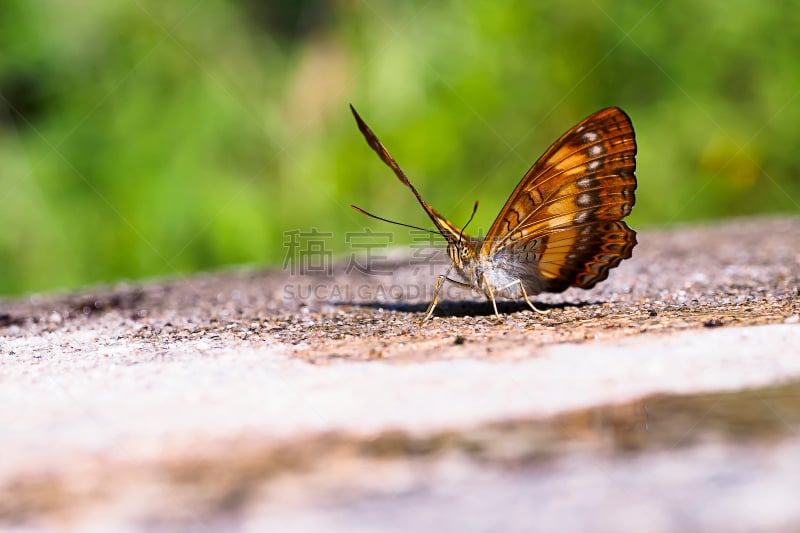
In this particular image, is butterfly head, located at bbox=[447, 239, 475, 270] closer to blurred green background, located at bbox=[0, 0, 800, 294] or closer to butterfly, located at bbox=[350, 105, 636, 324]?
butterfly, located at bbox=[350, 105, 636, 324]

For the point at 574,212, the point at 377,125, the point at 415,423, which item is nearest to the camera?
the point at 415,423

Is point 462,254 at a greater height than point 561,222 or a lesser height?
lesser

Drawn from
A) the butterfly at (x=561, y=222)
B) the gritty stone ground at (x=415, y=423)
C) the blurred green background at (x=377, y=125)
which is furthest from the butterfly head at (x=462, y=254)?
the blurred green background at (x=377, y=125)

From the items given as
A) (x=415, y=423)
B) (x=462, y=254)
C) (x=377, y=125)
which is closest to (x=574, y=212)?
(x=462, y=254)

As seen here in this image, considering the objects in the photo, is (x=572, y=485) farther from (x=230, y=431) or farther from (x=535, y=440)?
(x=230, y=431)

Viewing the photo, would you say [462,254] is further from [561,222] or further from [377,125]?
[377,125]

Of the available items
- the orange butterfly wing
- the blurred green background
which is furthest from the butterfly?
the blurred green background

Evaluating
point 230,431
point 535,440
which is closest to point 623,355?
point 535,440
